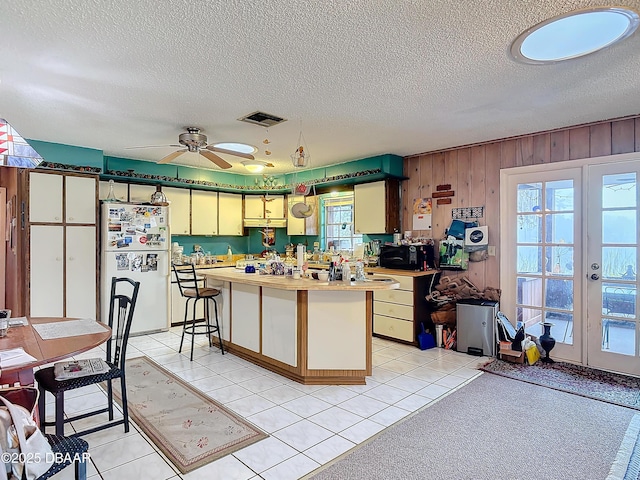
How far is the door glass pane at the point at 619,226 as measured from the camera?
3615mm

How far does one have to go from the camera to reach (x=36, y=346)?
2016mm

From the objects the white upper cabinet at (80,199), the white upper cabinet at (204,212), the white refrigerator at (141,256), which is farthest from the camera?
the white upper cabinet at (204,212)

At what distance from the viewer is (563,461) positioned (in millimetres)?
2227

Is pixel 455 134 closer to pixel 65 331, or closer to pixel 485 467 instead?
pixel 485 467

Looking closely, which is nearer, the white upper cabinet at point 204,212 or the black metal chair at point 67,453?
the black metal chair at point 67,453

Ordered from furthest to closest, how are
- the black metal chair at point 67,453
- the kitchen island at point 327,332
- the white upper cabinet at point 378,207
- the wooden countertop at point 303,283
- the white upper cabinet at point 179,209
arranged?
the white upper cabinet at point 179,209 < the white upper cabinet at point 378,207 < the kitchen island at point 327,332 < the wooden countertop at point 303,283 < the black metal chair at point 67,453

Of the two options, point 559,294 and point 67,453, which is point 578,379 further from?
point 67,453

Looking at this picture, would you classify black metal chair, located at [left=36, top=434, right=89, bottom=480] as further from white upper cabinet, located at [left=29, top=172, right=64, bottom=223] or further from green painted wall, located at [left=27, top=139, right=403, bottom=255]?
green painted wall, located at [left=27, top=139, right=403, bottom=255]

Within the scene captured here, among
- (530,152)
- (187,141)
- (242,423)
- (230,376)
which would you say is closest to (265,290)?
(230,376)

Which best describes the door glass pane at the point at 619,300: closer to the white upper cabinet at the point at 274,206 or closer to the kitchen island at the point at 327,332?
the kitchen island at the point at 327,332

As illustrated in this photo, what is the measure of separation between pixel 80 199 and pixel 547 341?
558 cm

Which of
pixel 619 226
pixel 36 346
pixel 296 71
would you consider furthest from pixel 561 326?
pixel 36 346

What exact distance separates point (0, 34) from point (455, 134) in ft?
12.8

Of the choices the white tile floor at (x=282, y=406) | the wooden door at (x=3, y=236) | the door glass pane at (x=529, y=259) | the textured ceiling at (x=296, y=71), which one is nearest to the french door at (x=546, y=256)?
the door glass pane at (x=529, y=259)
